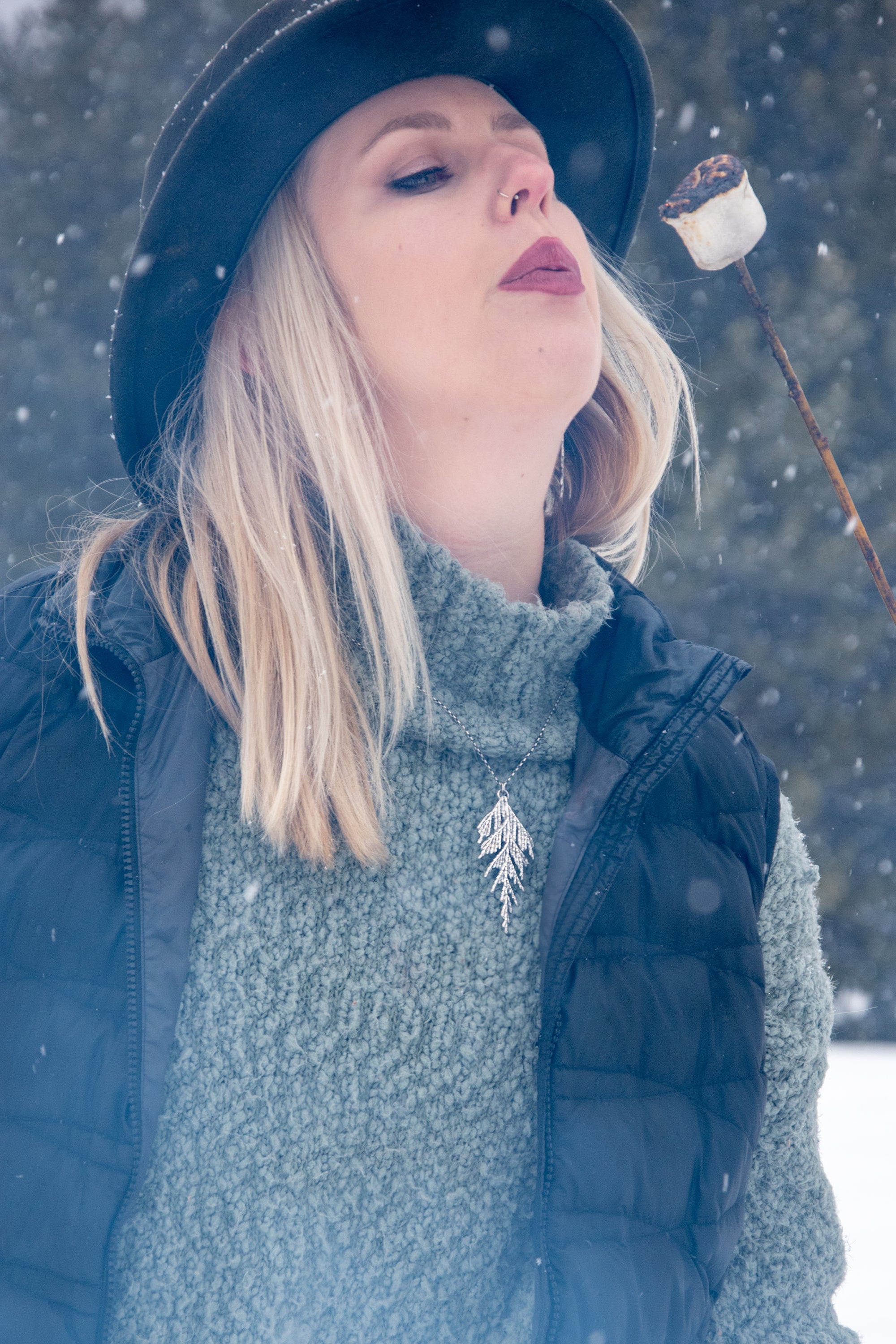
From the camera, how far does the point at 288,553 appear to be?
1395 mm

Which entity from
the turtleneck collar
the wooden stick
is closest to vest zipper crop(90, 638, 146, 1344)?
the turtleneck collar

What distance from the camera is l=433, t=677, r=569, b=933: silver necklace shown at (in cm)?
136

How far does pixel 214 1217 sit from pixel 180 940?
32 centimetres

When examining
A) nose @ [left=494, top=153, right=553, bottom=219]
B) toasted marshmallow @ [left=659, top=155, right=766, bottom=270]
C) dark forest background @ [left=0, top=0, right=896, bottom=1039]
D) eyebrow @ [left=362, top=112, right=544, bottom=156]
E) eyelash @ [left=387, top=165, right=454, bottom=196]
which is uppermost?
eyebrow @ [left=362, top=112, right=544, bottom=156]

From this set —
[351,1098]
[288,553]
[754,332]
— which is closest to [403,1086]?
[351,1098]

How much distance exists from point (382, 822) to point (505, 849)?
17 cm

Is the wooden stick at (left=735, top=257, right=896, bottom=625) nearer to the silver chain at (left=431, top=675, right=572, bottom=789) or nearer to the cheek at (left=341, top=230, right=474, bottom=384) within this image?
the cheek at (left=341, top=230, right=474, bottom=384)

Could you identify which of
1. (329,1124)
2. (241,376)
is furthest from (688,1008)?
(241,376)

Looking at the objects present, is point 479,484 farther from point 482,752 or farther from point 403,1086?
point 403,1086

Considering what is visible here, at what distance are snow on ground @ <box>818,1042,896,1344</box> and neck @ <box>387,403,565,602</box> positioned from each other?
1.16 m

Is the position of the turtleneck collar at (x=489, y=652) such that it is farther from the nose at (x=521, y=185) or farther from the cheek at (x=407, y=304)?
the nose at (x=521, y=185)

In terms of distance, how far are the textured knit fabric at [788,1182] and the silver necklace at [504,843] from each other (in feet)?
1.22

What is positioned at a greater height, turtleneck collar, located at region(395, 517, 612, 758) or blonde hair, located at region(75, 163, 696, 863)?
blonde hair, located at region(75, 163, 696, 863)

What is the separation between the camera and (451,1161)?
4.16 feet
